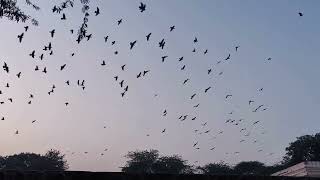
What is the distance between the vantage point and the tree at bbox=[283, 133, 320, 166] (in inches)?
4402

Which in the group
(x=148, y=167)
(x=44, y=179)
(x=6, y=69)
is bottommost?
(x=44, y=179)

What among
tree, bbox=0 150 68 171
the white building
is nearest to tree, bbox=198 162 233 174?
tree, bbox=0 150 68 171

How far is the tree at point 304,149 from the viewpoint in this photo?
111812mm

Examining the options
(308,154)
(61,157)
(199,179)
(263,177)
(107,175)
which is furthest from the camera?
(61,157)

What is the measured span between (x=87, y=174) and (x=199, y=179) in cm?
411

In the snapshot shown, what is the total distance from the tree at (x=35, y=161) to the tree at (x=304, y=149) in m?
56.7

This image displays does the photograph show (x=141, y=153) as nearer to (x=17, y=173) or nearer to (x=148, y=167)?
(x=148, y=167)

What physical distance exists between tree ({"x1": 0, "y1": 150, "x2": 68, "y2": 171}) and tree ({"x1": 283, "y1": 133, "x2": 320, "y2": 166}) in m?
56.7

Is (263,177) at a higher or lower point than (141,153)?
lower

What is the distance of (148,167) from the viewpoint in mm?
126375

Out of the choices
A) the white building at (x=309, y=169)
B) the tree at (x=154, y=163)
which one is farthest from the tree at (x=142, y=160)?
the white building at (x=309, y=169)

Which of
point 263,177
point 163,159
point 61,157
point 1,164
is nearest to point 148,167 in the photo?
point 163,159

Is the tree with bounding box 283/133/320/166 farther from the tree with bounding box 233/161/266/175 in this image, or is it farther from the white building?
the white building

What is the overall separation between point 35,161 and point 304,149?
67.4 metres
